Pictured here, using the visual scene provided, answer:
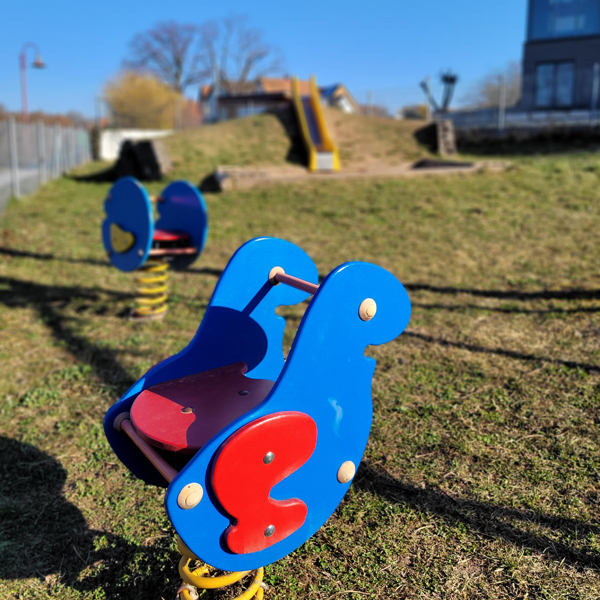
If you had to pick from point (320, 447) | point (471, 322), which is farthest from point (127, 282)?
point (320, 447)

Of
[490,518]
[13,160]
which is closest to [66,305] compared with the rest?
[490,518]

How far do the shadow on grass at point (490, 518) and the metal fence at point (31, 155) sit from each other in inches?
379

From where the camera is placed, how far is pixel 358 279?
175cm

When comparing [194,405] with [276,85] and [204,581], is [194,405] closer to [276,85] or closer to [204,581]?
[204,581]

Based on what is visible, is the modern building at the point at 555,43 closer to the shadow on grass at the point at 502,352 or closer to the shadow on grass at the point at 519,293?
the shadow on grass at the point at 519,293

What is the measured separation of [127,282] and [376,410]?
3.69 metres

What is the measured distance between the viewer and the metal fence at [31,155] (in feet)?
37.0

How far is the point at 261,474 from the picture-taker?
1642mm

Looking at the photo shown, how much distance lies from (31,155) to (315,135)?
7347mm

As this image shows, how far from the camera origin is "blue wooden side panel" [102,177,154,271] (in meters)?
4.31

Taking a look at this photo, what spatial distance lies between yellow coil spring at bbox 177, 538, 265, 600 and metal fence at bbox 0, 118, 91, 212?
9.70 metres

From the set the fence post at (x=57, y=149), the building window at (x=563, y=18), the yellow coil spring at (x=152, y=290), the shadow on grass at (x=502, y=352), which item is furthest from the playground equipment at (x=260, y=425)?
the building window at (x=563, y=18)

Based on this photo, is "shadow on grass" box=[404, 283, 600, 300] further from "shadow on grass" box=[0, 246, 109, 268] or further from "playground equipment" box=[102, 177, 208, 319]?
"shadow on grass" box=[0, 246, 109, 268]

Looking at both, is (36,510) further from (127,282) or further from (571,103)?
(571,103)
